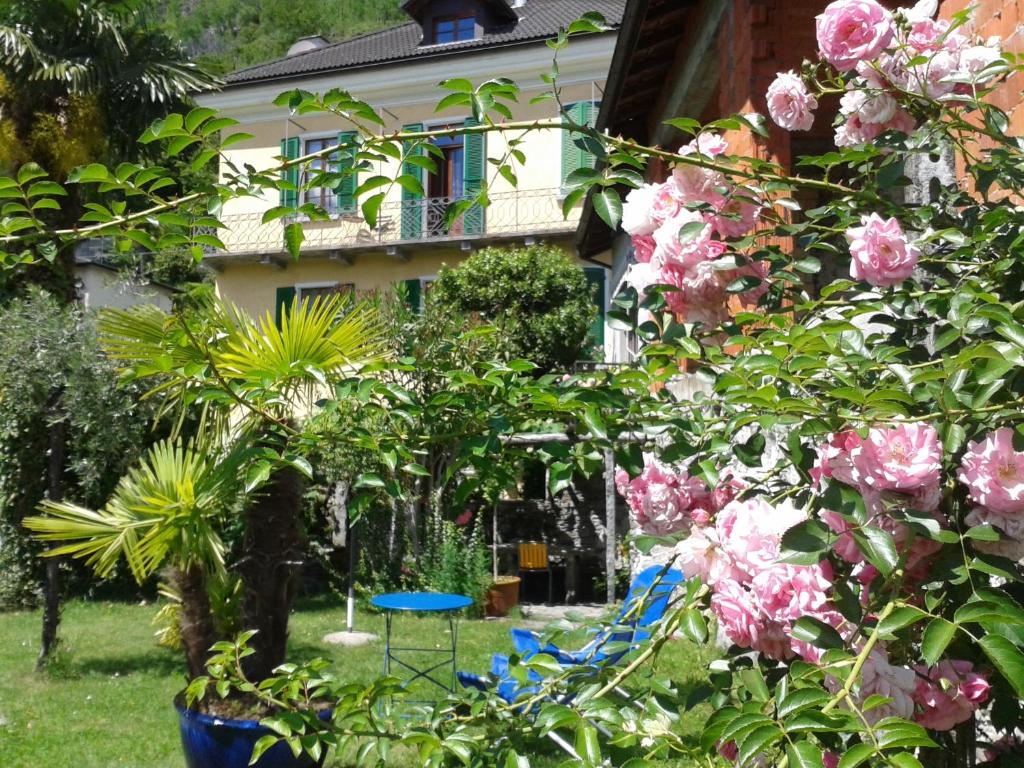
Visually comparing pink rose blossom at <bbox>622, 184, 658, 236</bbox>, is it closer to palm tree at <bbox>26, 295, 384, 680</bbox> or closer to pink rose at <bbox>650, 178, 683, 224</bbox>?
pink rose at <bbox>650, 178, 683, 224</bbox>

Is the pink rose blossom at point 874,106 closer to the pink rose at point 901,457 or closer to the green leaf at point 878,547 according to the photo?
the pink rose at point 901,457

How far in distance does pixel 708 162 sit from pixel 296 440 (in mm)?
906

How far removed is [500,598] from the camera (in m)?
10.6

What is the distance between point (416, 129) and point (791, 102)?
1628 cm

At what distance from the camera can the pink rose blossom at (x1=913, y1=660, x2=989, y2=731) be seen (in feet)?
4.17

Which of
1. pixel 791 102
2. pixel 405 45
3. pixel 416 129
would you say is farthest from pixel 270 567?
pixel 405 45

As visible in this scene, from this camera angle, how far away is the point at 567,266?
1545cm

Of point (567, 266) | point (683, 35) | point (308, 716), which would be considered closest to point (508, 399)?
point (308, 716)

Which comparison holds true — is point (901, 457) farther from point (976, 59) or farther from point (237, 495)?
point (237, 495)

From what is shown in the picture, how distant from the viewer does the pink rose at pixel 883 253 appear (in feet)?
5.04

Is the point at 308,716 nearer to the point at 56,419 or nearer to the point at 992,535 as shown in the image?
the point at 992,535

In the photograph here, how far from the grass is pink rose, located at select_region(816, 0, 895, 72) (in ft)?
9.16

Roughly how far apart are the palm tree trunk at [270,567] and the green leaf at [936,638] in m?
3.60

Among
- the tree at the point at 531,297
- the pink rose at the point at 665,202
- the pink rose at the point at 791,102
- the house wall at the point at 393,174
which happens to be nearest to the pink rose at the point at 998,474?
the pink rose at the point at 665,202
